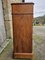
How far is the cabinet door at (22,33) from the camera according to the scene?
2748 mm

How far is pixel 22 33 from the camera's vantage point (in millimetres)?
2816

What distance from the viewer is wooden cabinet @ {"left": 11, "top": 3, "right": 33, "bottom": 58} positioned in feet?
8.83

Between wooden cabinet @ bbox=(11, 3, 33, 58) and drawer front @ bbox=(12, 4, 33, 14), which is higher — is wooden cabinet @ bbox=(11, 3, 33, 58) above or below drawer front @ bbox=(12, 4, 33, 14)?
below

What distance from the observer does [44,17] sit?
6.50 metres

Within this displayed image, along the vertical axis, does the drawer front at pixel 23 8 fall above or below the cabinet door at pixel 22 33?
above

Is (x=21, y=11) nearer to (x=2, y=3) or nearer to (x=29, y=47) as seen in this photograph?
(x=29, y=47)

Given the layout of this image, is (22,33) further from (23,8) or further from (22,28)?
(23,8)

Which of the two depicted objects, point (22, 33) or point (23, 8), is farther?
point (22, 33)

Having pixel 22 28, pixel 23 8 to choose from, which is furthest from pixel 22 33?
pixel 23 8

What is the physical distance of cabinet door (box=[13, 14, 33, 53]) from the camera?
9.02ft

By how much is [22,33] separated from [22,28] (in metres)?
0.09

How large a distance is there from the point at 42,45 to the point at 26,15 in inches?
48.7

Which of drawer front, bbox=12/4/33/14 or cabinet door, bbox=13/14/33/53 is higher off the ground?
drawer front, bbox=12/4/33/14

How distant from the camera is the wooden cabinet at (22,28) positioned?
2.69 metres
